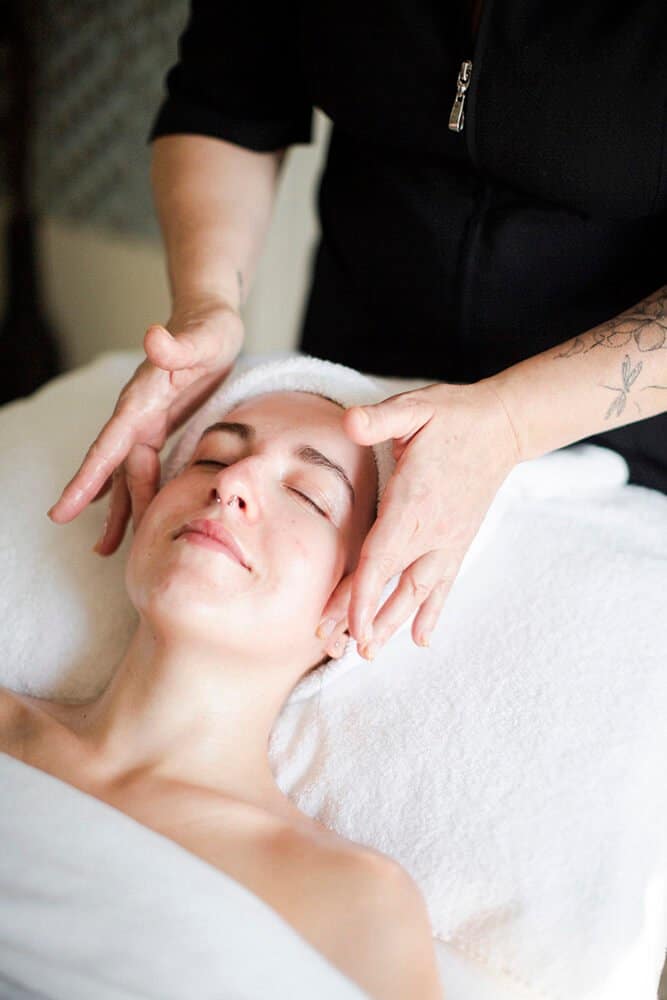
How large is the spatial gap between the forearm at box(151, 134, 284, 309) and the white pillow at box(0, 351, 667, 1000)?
0.29 m

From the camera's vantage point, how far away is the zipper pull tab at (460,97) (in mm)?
1208

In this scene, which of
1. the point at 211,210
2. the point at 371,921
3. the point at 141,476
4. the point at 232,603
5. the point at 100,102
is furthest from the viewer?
the point at 100,102

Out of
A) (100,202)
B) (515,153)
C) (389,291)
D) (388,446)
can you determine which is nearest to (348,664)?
(388,446)

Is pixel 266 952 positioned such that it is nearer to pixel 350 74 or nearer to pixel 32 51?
pixel 350 74

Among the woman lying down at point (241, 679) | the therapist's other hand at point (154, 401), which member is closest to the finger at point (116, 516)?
the therapist's other hand at point (154, 401)

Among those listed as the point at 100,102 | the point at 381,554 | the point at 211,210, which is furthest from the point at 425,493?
the point at 100,102

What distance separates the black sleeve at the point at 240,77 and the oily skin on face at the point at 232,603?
1.73ft

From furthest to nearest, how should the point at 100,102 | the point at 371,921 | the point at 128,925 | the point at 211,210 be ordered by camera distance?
the point at 100,102 → the point at 211,210 → the point at 371,921 → the point at 128,925

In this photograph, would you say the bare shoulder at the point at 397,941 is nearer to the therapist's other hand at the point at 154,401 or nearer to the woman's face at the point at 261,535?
the woman's face at the point at 261,535

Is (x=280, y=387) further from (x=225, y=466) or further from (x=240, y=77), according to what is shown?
(x=240, y=77)

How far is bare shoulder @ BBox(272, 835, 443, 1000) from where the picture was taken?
0.95 metres

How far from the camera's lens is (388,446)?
126 cm

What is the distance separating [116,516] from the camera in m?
1.34

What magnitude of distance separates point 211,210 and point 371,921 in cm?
98
